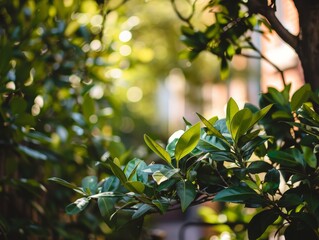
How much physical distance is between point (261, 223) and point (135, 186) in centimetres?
44

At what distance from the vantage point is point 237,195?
57.3 inches

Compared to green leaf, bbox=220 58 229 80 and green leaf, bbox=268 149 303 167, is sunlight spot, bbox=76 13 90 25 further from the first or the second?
green leaf, bbox=268 149 303 167

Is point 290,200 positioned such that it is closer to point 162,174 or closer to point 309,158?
point 309,158

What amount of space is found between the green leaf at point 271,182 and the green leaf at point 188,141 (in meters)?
0.28

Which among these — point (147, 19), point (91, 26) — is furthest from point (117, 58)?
point (147, 19)

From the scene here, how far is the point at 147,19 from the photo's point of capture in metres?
8.36

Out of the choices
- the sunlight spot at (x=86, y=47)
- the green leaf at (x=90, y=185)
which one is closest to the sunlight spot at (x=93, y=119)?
the sunlight spot at (x=86, y=47)

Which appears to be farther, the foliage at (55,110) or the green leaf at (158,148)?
the foliage at (55,110)

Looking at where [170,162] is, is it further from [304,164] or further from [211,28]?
[211,28]

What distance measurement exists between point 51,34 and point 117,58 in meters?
0.71

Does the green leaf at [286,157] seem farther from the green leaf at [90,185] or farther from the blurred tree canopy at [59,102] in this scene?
the blurred tree canopy at [59,102]

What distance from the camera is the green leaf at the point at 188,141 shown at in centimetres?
146

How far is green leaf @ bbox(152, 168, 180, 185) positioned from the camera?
4.79ft

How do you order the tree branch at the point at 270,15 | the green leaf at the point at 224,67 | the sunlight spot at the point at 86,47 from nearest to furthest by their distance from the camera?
the tree branch at the point at 270,15
the green leaf at the point at 224,67
the sunlight spot at the point at 86,47
